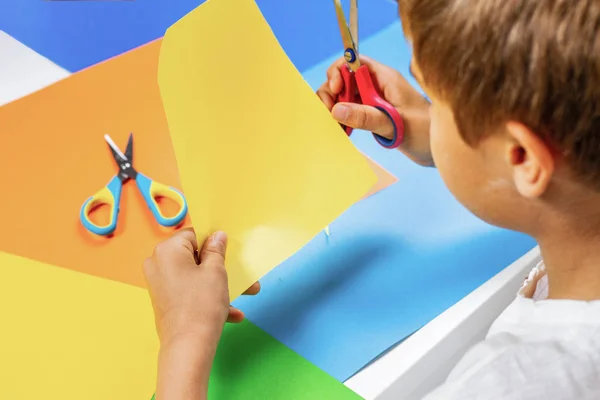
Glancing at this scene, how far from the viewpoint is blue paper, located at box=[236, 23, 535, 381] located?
580 mm

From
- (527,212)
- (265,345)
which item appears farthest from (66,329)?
(527,212)

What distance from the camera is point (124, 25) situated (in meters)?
0.96

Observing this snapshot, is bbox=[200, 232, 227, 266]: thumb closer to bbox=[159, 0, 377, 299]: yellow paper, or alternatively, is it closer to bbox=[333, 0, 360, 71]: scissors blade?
bbox=[159, 0, 377, 299]: yellow paper

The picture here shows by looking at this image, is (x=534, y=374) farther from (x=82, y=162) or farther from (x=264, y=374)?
(x=82, y=162)

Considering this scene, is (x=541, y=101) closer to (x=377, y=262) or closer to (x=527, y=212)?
(x=527, y=212)

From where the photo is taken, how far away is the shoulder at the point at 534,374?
1.34ft

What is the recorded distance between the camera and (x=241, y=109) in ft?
1.88

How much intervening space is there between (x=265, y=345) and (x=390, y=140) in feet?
0.78

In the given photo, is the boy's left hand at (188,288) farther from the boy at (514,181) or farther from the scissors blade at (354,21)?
the scissors blade at (354,21)

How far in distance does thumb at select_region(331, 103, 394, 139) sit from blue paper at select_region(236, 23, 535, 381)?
0.09m

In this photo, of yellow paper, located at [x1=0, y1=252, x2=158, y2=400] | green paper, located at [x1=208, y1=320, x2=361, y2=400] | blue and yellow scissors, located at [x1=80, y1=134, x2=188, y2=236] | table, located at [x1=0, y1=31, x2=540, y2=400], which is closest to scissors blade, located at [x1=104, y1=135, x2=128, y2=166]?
blue and yellow scissors, located at [x1=80, y1=134, x2=188, y2=236]

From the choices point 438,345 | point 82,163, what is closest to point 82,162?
point 82,163

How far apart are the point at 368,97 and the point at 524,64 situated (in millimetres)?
297

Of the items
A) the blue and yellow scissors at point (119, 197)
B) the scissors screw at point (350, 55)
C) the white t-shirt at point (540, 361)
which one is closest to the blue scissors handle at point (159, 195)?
the blue and yellow scissors at point (119, 197)
